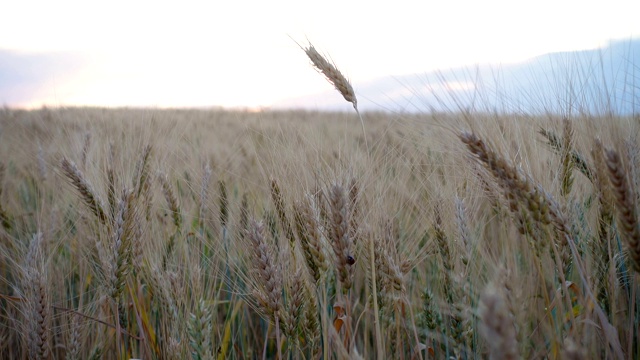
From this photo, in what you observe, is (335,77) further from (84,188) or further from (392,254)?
(84,188)

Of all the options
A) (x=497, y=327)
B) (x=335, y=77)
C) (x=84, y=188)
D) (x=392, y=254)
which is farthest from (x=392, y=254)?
(x=84, y=188)

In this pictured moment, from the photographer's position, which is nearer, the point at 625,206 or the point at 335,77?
the point at 625,206

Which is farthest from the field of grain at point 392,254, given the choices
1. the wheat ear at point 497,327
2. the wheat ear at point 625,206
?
the wheat ear at point 497,327

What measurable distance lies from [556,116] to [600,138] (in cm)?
41

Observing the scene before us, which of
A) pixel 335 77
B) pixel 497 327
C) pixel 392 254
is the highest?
pixel 335 77

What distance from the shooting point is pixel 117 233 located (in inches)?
53.7

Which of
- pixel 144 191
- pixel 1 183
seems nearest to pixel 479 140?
pixel 144 191

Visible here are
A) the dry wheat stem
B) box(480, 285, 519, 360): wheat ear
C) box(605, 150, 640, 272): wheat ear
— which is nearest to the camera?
box(480, 285, 519, 360): wheat ear

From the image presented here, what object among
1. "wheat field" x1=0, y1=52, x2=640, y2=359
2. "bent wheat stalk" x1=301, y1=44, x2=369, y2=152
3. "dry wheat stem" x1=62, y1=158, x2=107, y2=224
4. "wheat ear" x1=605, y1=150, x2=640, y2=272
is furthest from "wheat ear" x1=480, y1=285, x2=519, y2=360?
"dry wheat stem" x1=62, y1=158, x2=107, y2=224

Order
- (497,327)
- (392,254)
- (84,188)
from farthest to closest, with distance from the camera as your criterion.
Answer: (84,188) < (392,254) < (497,327)

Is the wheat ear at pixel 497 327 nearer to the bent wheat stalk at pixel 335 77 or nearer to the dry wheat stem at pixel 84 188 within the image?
the bent wheat stalk at pixel 335 77

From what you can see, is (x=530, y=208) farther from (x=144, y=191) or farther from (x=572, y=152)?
(x=144, y=191)

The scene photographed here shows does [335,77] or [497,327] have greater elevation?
[335,77]

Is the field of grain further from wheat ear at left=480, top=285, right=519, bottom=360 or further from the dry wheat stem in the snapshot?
wheat ear at left=480, top=285, right=519, bottom=360
